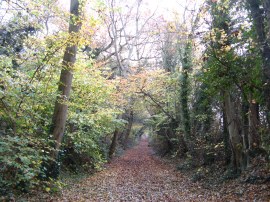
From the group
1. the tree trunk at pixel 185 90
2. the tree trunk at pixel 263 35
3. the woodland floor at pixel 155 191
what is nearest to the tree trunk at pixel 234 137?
the woodland floor at pixel 155 191

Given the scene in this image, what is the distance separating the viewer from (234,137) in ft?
35.2

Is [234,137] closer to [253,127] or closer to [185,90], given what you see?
[253,127]

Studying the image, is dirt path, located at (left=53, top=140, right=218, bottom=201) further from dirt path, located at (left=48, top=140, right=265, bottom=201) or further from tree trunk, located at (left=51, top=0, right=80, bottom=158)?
tree trunk, located at (left=51, top=0, right=80, bottom=158)

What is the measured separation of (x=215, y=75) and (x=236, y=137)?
11.5 feet

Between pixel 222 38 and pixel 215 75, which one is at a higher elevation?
pixel 222 38

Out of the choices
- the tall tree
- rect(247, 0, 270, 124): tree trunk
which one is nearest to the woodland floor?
the tall tree

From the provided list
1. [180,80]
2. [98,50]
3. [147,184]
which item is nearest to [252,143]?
[147,184]

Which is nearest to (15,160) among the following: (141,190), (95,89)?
(141,190)

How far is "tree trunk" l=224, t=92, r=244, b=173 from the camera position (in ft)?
34.3

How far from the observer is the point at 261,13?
719cm

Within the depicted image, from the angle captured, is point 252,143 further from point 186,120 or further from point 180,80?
point 180,80

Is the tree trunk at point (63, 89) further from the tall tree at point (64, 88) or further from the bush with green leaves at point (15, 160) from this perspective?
the bush with green leaves at point (15, 160)

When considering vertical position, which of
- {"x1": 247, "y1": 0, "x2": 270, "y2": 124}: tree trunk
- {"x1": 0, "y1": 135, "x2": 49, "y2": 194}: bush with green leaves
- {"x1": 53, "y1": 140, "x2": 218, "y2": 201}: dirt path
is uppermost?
{"x1": 247, "y1": 0, "x2": 270, "y2": 124}: tree trunk

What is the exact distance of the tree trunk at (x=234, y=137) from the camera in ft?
34.3
